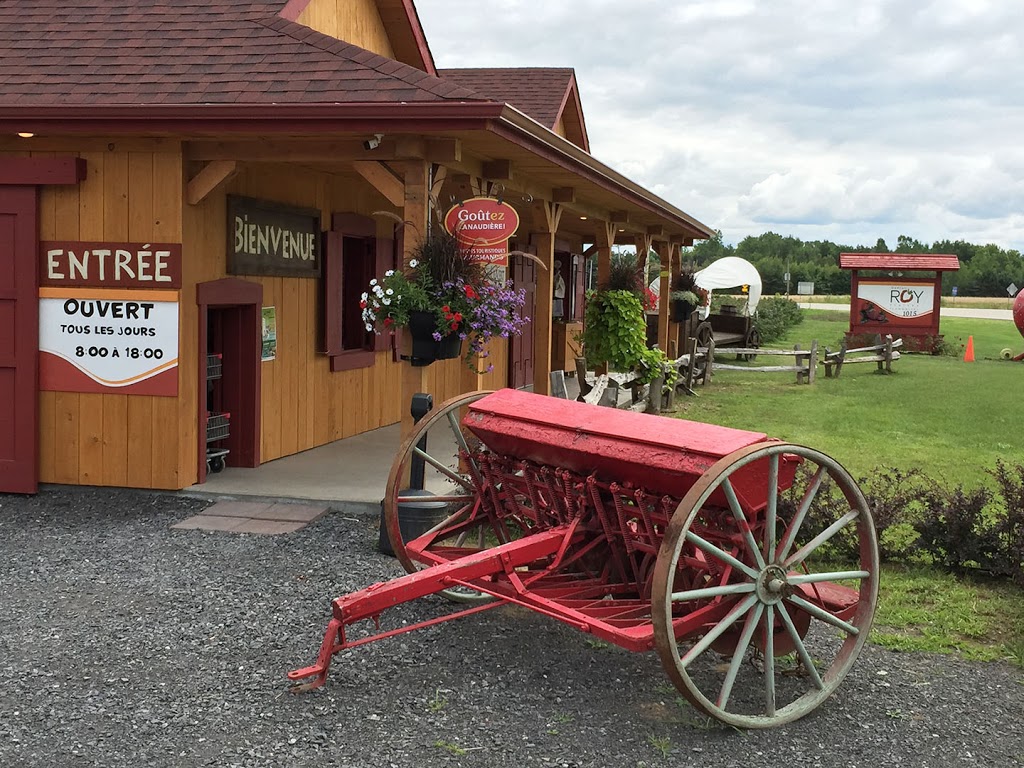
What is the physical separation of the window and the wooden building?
663 mm

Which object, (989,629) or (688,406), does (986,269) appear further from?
(989,629)

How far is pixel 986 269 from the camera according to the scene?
3723 inches

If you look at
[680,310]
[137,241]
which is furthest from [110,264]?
[680,310]

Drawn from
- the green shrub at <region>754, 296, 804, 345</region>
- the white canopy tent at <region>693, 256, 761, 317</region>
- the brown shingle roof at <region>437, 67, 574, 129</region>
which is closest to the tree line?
the green shrub at <region>754, 296, 804, 345</region>

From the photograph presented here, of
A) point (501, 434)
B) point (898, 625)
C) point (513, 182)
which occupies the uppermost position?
point (513, 182)

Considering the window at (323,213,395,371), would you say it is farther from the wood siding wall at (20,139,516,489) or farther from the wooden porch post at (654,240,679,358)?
the wooden porch post at (654,240,679,358)

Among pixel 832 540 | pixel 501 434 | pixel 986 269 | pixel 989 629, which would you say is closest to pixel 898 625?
pixel 989 629

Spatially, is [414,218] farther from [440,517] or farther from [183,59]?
[183,59]

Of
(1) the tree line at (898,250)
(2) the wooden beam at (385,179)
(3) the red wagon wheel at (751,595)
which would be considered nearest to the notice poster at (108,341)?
(2) the wooden beam at (385,179)

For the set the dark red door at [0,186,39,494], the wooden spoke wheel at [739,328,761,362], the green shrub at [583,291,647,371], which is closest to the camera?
the dark red door at [0,186,39,494]

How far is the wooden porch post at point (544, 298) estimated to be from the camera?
1057 cm

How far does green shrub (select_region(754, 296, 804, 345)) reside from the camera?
34.4m

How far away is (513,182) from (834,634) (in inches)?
205

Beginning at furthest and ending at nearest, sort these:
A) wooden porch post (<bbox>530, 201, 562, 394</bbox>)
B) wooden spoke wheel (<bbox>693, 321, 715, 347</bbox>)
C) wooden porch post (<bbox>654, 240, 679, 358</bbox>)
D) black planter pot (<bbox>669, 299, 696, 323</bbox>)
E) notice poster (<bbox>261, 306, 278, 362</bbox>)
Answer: wooden spoke wheel (<bbox>693, 321, 715, 347</bbox>)
black planter pot (<bbox>669, 299, 696, 323</bbox>)
wooden porch post (<bbox>654, 240, 679, 358</bbox>)
wooden porch post (<bbox>530, 201, 562, 394</bbox>)
notice poster (<bbox>261, 306, 278, 362</bbox>)
